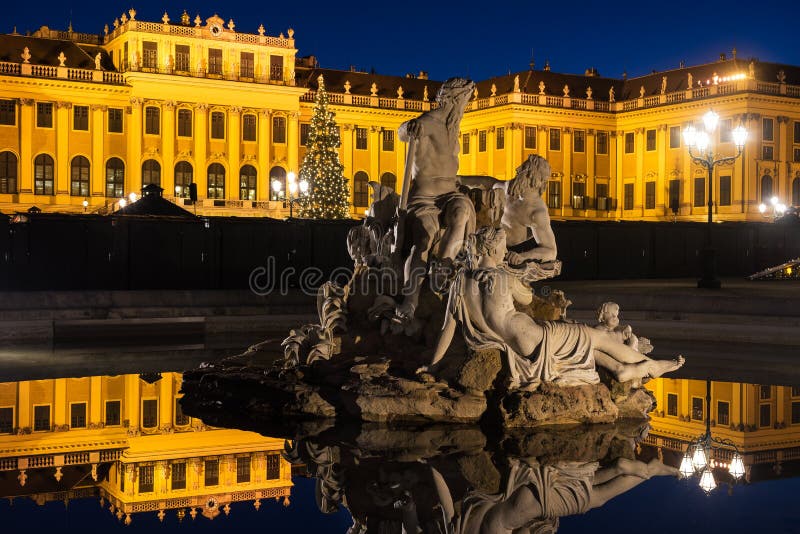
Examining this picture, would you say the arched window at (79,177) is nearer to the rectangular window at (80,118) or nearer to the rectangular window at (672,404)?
the rectangular window at (80,118)

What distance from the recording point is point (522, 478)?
289 inches

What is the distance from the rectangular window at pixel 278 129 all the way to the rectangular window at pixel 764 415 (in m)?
63.4

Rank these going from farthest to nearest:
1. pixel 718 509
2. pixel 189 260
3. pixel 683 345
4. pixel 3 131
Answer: pixel 3 131
pixel 189 260
pixel 683 345
pixel 718 509

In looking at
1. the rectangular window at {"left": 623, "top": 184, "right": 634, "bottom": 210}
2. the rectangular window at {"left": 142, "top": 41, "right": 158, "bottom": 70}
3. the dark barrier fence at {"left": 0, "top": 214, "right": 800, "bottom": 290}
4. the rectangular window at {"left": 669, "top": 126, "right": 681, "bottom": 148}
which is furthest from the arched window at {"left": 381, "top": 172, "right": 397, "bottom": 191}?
the dark barrier fence at {"left": 0, "top": 214, "right": 800, "bottom": 290}

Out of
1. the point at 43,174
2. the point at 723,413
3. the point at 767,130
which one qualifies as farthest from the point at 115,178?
the point at 723,413

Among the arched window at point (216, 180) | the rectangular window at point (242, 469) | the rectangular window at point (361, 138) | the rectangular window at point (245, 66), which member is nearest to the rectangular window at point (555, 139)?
the rectangular window at point (361, 138)

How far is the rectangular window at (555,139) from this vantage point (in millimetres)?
76188

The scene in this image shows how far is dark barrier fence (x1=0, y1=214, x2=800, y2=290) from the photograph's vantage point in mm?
22094

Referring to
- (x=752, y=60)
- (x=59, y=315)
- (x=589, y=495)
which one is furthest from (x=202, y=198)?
(x=589, y=495)

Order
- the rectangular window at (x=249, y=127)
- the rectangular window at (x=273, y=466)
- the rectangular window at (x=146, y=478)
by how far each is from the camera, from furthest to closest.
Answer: the rectangular window at (x=249, y=127) < the rectangular window at (x=273, y=466) < the rectangular window at (x=146, y=478)

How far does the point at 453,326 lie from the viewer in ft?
30.6

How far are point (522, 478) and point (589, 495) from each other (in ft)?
1.68

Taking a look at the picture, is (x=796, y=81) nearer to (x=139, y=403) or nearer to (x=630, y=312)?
(x=630, y=312)

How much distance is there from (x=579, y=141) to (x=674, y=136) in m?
6.62
